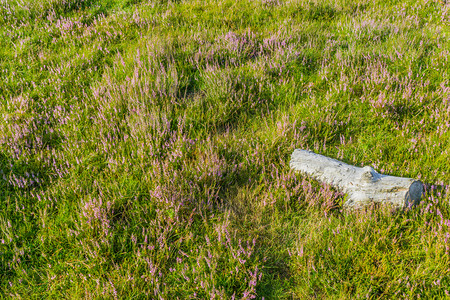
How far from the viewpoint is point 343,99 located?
3.79 meters

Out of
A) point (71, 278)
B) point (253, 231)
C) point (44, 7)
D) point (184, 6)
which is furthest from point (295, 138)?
point (44, 7)

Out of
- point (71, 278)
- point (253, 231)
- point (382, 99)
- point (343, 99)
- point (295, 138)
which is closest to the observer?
point (71, 278)

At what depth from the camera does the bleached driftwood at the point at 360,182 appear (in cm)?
249

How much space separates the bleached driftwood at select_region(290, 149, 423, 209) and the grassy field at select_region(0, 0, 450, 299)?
0.37 feet

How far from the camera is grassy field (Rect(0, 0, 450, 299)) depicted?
2.24m

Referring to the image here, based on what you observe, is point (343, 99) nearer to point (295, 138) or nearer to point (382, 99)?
point (382, 99)

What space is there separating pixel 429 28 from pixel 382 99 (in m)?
2.56

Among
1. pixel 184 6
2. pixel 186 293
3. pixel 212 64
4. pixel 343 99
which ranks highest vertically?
pixel 184 6

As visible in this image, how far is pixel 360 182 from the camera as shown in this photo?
2.62 meters

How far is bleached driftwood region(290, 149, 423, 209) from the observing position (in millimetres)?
2492

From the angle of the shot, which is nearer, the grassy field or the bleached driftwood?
the grassy field

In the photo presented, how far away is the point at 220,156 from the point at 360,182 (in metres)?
1.38

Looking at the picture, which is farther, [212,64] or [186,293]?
[212,64]

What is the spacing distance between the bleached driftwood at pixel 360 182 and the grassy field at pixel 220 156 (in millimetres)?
114
